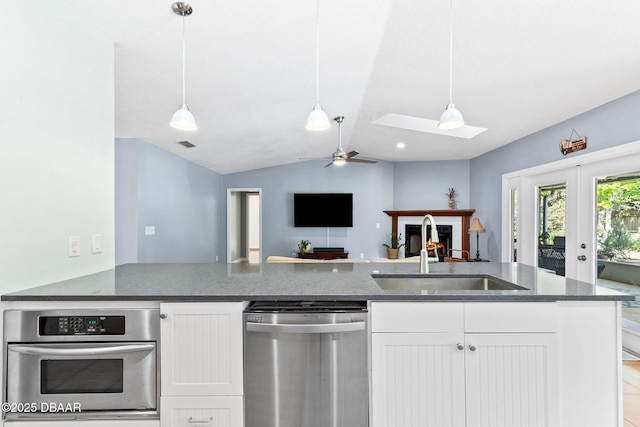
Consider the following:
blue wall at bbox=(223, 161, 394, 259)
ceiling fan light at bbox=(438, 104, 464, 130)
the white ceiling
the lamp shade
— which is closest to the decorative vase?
blue wall at bbox=(223, 161, 394, 259)

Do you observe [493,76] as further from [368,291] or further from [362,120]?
[368,291]

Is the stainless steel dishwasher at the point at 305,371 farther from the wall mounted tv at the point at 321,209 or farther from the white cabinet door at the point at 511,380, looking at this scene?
the wall mounted tv at the point at 321,209

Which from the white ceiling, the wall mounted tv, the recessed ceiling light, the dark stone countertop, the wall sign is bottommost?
the dark stone countertop

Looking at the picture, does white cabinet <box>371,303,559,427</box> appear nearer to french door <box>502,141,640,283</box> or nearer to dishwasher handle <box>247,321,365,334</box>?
dishwasher handle <box>247,321,365,334</box>

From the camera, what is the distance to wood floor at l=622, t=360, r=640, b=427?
2.16m

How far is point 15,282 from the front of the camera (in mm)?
1492

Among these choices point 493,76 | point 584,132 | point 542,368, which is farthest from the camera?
point 584,132

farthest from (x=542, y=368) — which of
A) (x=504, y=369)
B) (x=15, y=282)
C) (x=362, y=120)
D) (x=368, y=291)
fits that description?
(x=362, y=120)

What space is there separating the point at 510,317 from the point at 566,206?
3.17 meters

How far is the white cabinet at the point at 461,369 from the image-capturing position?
1448mm

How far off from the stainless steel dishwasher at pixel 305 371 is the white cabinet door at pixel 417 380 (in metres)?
0.08

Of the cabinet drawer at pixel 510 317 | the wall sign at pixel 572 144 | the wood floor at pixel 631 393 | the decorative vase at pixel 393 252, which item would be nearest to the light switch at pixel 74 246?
the cabinet drawer at pixel 510 317

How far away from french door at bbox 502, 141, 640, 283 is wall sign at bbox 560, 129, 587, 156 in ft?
0.36

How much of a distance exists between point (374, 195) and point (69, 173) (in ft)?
19.7
